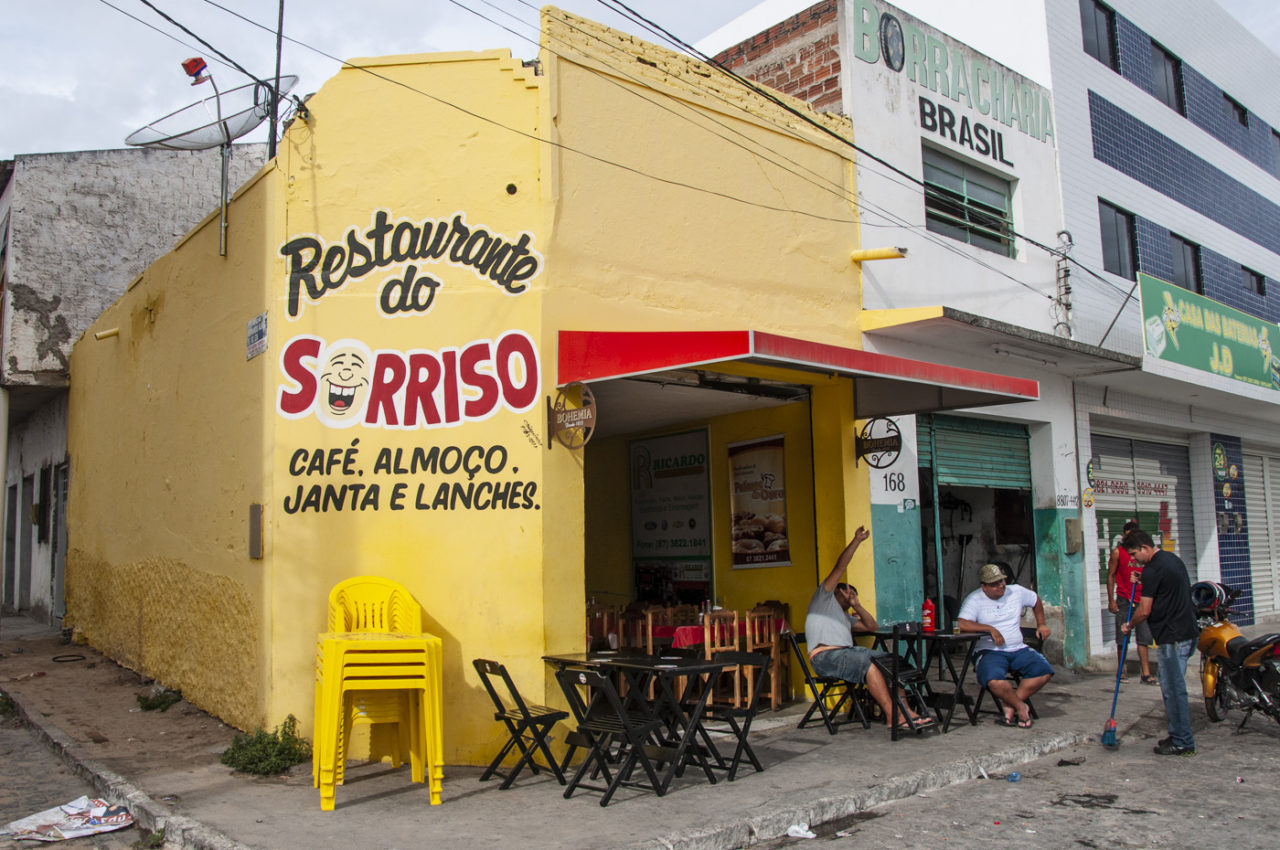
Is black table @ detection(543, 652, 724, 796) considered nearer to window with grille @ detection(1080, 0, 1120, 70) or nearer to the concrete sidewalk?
the concrete sidewalk

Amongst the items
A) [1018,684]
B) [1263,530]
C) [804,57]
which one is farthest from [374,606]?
[1263,530]

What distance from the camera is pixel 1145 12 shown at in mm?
15758

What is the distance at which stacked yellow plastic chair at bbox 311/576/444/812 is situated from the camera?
219 inches

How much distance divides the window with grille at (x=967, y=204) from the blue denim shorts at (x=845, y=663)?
5409 mm

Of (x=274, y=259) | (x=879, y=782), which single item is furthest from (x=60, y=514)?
(x=879, y=782)

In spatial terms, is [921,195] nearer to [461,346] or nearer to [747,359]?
[747,359]

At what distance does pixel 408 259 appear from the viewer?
714cm

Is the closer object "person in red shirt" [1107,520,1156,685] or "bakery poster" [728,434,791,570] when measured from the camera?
"bakery poster" [728,434,791,570]

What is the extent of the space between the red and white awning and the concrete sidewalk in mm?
2605

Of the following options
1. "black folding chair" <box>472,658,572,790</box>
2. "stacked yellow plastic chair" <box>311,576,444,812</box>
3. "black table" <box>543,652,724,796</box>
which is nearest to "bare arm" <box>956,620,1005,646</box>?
"black table" <box>543,652,724,796</box>

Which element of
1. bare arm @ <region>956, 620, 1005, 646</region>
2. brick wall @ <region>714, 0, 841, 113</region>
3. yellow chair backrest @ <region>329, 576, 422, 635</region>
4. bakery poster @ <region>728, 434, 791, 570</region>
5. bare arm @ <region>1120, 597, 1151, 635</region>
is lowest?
bare arm @ <region>956, 620, 1005, 646</region>

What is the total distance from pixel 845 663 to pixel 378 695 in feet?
11.0

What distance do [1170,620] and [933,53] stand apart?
7043mm

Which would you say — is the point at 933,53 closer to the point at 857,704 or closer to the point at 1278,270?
the point at 857,704
